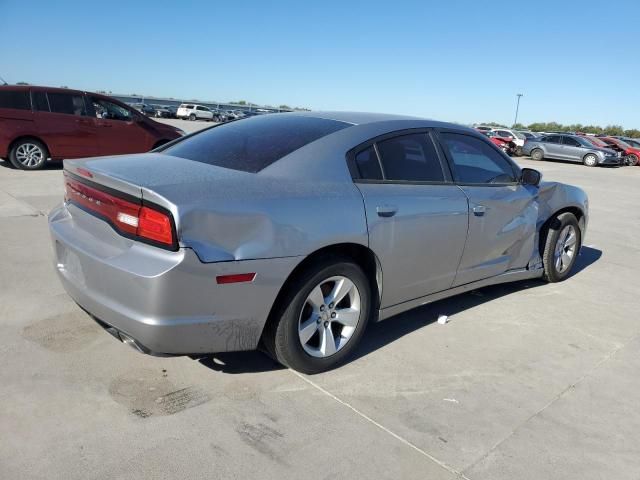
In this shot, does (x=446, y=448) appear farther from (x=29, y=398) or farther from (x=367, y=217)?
(x=29, y=398)

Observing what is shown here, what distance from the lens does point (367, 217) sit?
10.3 feet

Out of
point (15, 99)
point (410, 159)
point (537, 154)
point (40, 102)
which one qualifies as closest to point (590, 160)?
point (537, 154)

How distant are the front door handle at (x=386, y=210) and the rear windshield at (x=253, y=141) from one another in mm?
590

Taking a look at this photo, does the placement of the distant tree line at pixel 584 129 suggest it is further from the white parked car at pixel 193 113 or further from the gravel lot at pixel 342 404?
the gravel lot at pixel 342 404

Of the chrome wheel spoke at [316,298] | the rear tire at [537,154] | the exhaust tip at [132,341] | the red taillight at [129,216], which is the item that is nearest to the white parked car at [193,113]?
the rear tire at [537,154]

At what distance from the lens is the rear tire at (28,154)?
10398 millimetres

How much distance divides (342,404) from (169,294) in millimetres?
1129

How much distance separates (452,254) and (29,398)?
2.75 meters

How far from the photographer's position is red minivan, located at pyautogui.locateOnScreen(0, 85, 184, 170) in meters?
10.3

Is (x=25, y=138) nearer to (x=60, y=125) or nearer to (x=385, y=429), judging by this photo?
(x=60, y=125)

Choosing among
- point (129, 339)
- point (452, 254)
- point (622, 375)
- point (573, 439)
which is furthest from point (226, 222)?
point (622, 375)

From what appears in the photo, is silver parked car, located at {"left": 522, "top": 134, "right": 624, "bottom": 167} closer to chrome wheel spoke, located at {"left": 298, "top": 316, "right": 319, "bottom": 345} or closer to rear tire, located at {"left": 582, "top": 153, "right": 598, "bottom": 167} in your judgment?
rear tire, located at {"left": 582, "top": 153, "right": 598, "bottom": 167}

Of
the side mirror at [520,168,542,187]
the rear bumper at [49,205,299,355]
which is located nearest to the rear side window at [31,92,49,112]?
the rear bumper at [49,205,299,355]

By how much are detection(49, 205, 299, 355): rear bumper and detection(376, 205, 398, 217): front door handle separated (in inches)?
27.4
